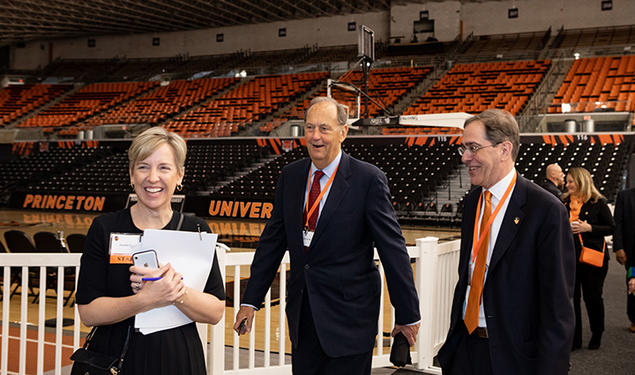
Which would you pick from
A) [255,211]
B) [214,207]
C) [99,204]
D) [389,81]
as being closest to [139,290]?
[255,211]

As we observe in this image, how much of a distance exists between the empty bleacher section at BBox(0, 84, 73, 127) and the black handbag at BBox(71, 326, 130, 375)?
107ft

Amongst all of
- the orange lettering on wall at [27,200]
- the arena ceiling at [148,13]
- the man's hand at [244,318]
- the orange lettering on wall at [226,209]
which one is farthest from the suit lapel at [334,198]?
the arena ceiling at [148,13]

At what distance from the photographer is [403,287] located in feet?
7.87

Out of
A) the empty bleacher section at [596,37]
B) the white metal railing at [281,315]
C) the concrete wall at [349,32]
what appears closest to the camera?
the white metal railing at [281,315]

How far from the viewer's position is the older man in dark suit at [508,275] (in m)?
2.00

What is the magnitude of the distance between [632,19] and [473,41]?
6971mm

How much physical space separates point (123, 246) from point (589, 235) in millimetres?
4404

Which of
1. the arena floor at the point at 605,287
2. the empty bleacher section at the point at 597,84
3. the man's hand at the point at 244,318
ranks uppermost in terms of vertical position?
the empty bleacher section at the point at 597,84

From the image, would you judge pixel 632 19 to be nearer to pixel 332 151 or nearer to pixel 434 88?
pixel 434 88

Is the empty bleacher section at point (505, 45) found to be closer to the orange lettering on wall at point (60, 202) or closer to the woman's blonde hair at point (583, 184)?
the orange lettering on wall at point (60, 202)

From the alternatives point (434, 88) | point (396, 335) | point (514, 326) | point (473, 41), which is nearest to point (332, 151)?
point (396, 335)

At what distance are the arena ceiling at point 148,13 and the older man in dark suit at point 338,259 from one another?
87.8 ft

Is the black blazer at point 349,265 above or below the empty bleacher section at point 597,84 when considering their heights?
below

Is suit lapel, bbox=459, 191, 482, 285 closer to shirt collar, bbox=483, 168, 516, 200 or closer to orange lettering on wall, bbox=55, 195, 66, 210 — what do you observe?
shirt collar, bbox=483, 168, 516, 200
